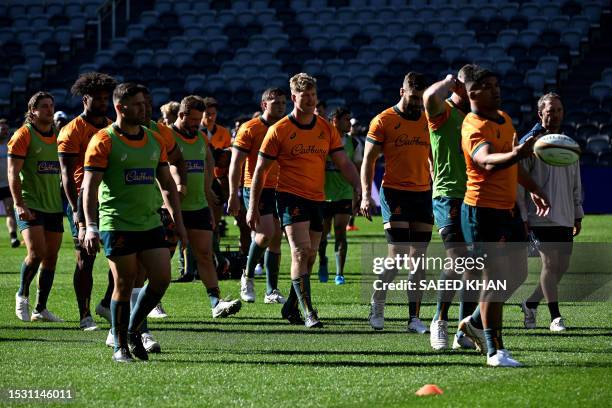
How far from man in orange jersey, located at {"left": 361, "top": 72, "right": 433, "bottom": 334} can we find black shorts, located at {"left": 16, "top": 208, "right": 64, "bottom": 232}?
10.4 ft

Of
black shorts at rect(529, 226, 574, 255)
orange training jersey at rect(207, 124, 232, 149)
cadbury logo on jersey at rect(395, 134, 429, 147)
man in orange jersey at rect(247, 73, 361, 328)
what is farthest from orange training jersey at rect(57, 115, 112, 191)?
orange training jersey at rect(207, 124, 232, 149)

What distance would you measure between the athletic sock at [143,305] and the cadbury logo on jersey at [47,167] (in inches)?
125

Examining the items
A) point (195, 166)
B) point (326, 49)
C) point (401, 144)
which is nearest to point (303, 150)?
point (401, 144)

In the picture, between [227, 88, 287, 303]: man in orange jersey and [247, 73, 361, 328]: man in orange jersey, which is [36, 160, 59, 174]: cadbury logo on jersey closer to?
[227, 88, 287, 303]: man in orange jersey

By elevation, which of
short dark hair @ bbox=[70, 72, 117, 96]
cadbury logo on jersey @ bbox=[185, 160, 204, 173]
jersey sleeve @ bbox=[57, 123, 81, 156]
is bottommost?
cadbury logo on jersey @ bbox=[185, 160, 204, 173]

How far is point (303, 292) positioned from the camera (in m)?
11.5

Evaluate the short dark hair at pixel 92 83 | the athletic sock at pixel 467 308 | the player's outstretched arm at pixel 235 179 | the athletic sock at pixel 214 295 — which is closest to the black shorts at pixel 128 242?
the short dark hair at pixel 92 83

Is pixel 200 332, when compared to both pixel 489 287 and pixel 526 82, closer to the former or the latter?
pixel 489 287

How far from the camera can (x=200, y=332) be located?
11234 mm

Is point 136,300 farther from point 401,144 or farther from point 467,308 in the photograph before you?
point 401,144

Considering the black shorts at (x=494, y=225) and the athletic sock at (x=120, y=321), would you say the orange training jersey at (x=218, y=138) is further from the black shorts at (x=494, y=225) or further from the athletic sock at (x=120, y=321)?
the black shorts at (x=494, y=225)

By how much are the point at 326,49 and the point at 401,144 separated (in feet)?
77.6

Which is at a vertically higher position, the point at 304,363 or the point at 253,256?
the point at 304,363

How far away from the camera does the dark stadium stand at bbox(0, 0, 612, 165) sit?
31859mm
